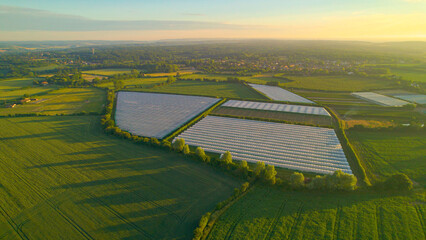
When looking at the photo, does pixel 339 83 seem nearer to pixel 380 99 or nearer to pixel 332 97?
pixel 332 97

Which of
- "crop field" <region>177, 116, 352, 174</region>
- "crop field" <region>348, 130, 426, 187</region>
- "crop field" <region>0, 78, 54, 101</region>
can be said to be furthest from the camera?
"crop field" <region>0, 78, 54, 101</region>

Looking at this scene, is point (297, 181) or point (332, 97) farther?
point (332, 97)

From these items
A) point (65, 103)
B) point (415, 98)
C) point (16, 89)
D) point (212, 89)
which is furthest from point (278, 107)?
point (16, 89)

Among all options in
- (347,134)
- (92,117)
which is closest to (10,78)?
(92,117)

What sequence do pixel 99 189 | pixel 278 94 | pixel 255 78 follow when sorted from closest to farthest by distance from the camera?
pixel 99 189
pixel 278 94
pixel 255 78

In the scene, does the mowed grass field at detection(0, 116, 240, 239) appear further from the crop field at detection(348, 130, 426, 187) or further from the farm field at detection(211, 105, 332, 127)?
the farm field at detection(211, 105, 332, 127)

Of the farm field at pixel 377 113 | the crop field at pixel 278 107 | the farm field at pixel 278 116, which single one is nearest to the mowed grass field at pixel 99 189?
the farm field at pixel 278 116

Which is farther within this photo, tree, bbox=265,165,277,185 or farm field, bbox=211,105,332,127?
farm field, bbox=211,105,332,127

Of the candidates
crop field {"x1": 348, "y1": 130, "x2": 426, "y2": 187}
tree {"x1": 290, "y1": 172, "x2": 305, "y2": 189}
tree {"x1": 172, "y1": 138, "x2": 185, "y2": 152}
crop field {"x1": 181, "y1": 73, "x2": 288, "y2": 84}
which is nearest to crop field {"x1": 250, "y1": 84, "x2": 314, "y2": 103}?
crop field {"x1": 181, "y1": 73, "x2": 288, "y2": 84}
